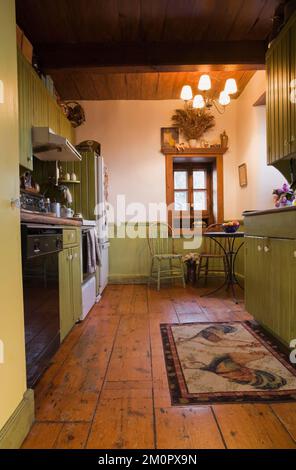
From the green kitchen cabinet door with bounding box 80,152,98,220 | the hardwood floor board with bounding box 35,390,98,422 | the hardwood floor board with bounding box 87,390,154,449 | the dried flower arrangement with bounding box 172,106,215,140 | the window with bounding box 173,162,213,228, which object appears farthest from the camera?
the window with bounding box 173,162,213,228

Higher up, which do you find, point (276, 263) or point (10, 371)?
point (276, 263)

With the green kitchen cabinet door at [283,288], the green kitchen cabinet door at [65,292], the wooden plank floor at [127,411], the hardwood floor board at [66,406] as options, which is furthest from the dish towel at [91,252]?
the green kitchen cabinet door at [283,288]

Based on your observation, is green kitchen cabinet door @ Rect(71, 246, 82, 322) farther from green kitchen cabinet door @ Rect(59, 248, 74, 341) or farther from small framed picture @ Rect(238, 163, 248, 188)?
small framed picture @ Rect(238, 163, 248, 188)

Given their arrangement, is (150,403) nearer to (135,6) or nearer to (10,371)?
(10,371)

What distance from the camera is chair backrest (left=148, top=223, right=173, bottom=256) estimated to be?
15.2 feet

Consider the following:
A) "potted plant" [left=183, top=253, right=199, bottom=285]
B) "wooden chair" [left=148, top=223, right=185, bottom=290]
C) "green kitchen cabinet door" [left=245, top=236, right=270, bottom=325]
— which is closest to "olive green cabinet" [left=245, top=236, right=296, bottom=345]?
"green kitchen cabinet door" [left=245, top=236, right=270, bottom=325]

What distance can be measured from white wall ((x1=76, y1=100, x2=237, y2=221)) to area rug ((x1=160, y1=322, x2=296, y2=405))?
2697 mm

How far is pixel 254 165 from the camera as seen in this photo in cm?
396

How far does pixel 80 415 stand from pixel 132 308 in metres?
1.86

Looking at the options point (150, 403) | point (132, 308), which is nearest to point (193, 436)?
point (150, 403)

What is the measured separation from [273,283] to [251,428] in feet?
3.43

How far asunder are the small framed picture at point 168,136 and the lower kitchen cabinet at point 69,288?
8.70ft

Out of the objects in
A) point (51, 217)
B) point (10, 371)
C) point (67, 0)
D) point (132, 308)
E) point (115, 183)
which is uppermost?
point (67, 0)

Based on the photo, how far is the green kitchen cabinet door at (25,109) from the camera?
7.87 feet
